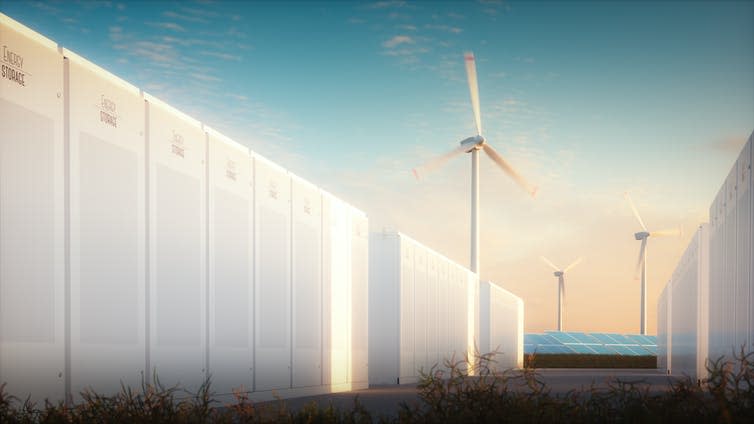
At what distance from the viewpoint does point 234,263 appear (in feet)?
56.2

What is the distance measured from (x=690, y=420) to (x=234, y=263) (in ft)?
32.6

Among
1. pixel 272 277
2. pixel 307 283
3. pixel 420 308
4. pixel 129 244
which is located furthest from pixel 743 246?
pixel 420 308

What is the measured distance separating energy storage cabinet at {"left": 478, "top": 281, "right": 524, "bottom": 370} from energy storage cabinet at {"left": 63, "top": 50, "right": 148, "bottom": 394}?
36819 mm

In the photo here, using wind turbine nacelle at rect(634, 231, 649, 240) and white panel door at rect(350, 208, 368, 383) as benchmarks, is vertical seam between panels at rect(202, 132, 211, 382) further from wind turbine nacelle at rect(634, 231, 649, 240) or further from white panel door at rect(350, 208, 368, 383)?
wind turbine nacelle at rect(634, 231, 649, 240)

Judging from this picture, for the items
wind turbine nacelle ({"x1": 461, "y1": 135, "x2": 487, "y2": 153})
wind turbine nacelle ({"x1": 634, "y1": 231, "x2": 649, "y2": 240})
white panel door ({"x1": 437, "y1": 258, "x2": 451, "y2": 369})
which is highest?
wind turbine nacelle ({"x1": 461, "y1": 135, "x2": 487, "y2": 153})

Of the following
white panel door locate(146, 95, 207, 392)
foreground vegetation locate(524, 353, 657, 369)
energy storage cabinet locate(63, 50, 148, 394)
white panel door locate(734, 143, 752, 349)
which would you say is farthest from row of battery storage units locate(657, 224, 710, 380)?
foreground vegetation locate(524, 353, 657, 369)

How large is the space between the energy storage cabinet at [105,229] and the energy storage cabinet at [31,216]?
1.07 feet

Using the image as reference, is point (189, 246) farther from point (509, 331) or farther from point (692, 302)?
point (509, 331)

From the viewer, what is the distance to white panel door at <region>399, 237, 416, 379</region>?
30.3m

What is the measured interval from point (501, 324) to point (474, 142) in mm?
14665

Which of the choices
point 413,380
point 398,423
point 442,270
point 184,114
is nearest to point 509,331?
point 442,270

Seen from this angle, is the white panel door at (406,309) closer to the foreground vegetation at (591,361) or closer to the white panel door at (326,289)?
the white panel door at (326,289)

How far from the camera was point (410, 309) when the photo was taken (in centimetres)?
3175

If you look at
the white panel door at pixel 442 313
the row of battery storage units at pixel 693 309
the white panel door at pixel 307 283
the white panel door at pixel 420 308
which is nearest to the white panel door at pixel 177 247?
the white panel door at pixel 307 283
